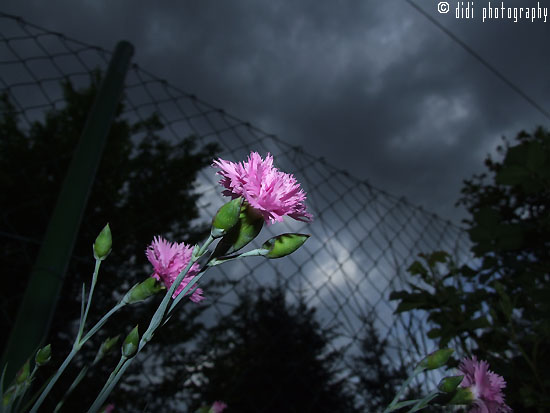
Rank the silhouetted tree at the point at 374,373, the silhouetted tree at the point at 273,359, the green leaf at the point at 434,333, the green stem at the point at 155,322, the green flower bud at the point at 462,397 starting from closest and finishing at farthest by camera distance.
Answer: the green stem at the point at 155,322 → the green flower bud at the point at 462,397 → the green leaf at the point at 434,333 → the silhouetted tree at the point at 374,373 → the silhouetted tree at the point at 273,359

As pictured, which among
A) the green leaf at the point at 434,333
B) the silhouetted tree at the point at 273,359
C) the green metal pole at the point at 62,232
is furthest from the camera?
the silhouetted tree at the point at 273,359

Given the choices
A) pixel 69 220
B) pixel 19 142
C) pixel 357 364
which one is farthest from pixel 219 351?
pixel 19 142

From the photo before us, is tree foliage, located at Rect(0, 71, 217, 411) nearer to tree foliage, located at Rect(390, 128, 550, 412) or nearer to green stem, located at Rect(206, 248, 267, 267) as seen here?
tree foliage, located at Rect(390, 128, 550, 412)

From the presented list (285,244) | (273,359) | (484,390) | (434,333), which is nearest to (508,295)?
(434,333)

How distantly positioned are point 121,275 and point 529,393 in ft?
6.91

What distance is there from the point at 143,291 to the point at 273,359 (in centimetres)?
293

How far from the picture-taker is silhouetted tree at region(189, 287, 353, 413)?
2594mm

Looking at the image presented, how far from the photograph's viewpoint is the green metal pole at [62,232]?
58cm

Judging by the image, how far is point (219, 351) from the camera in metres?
2.56

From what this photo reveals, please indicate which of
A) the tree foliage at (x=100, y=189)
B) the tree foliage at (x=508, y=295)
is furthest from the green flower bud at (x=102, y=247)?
the tree foliage at (x=100, y=189)

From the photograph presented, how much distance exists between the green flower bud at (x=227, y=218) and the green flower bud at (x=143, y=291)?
72mm

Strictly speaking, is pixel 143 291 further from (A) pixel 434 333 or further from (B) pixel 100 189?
(B) pixel 100 189

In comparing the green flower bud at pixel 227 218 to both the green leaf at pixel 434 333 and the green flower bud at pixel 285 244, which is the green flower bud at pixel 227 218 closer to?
the green flower bud at pixel 285 244

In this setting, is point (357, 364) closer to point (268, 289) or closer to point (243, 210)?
point (268, 289)
